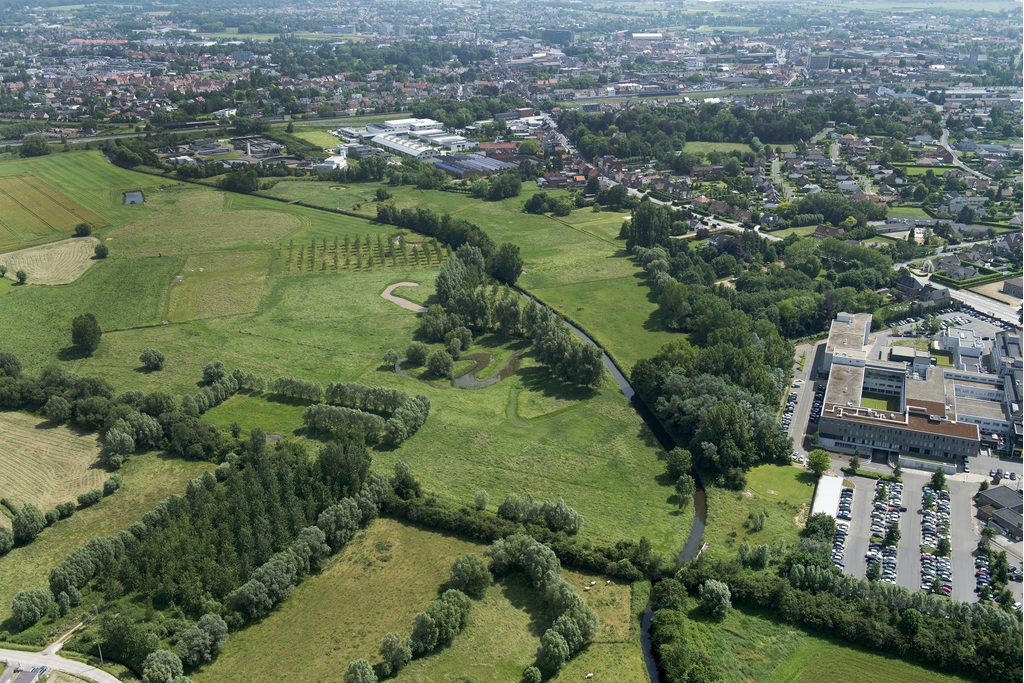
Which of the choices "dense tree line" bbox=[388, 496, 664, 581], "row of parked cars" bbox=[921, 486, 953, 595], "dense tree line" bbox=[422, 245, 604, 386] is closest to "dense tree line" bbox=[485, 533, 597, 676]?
"dense tree line" bbox=[388, 496, 664, 581]

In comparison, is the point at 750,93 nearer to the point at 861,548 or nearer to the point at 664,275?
the point at 664,275

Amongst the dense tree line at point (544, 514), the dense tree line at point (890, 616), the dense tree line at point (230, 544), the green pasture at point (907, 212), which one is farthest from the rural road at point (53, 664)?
the green pasture at point (907, 212)

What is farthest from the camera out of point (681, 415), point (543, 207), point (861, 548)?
point (543, 207)

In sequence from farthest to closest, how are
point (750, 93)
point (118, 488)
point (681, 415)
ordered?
point (750, 93) < point (681, 415) < point (118, 488)

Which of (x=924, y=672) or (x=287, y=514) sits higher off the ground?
(x=287, y=514)

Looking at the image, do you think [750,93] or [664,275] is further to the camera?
[750,93]

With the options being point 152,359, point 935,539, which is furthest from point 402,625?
point 152,359

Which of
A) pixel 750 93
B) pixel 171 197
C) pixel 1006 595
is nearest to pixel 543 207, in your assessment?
pixel 171 197

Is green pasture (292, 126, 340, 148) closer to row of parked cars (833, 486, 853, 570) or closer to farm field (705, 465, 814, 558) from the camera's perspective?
farm field (705, 465, 814, 558)
